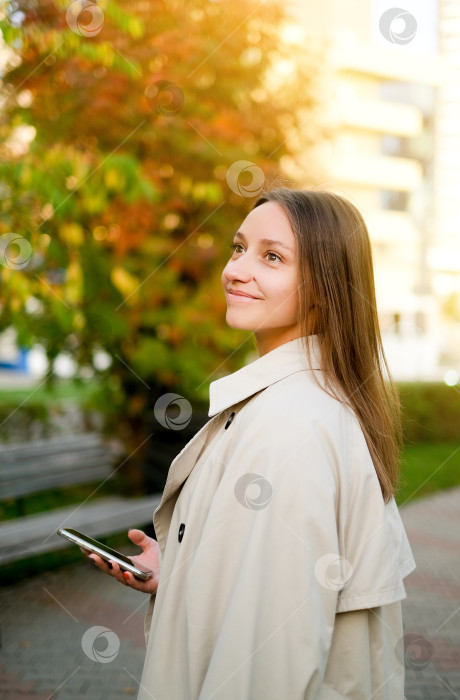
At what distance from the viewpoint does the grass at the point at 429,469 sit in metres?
9.72

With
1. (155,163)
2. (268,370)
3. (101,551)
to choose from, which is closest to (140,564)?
(101,551)

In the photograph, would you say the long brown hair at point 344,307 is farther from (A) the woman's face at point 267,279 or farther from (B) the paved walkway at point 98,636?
(B) the paved walkway at point 98,636

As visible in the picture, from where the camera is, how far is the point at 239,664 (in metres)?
1.54

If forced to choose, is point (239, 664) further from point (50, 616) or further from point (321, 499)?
point (50, 616)

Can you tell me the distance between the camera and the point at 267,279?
6.15 ft

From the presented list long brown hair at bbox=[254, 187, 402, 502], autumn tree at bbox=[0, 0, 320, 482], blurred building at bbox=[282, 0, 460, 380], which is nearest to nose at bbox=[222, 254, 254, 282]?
long brown hair at bbox=[254, 187, 402, 502]

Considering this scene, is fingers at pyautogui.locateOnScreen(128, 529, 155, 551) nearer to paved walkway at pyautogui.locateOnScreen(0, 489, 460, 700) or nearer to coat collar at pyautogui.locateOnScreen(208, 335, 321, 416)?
coat collar at pyautogui.locateOnScreen(208, 335, 321, 416)

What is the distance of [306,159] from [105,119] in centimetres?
302

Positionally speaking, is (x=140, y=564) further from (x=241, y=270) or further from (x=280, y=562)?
(x=241, y=270)

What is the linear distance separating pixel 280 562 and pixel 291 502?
0.40 feet

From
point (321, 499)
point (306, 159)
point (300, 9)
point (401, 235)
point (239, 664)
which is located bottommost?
point (239, 664)

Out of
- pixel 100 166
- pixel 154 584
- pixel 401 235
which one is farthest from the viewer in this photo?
pixel 401 235

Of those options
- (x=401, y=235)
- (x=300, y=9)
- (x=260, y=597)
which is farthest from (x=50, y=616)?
(x=401, y=235)

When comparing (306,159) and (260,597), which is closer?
(260,597)
